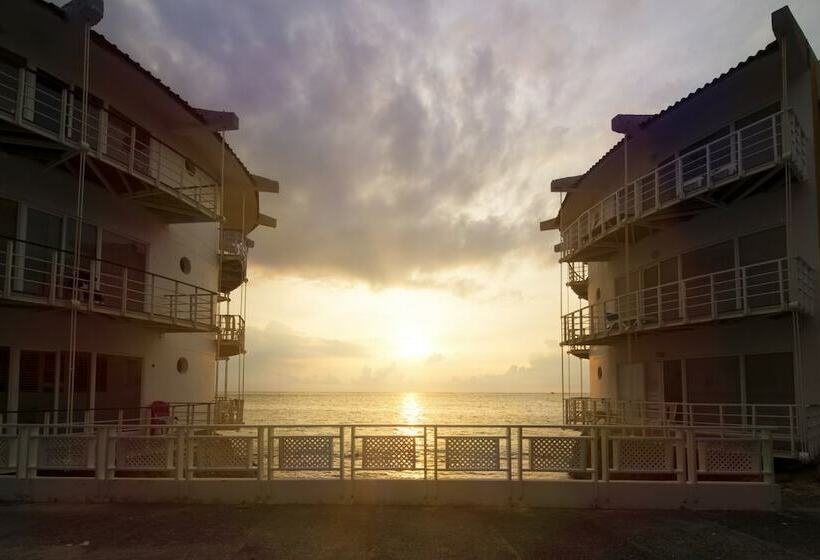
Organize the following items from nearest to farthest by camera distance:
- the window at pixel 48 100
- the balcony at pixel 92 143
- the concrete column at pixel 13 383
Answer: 1. the balcony at pixel 92 143
2. the concrete column at pixel 13 383
3. the window at pixel 48 100

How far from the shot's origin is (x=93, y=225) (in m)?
17.0

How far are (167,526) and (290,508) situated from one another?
1.88 m

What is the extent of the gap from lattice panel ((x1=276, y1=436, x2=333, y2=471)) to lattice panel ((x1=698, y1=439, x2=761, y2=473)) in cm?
598

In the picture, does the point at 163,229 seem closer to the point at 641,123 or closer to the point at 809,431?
the point at 641,123

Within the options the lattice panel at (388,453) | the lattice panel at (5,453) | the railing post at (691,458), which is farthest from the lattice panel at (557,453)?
the lattice panel at (5,453)

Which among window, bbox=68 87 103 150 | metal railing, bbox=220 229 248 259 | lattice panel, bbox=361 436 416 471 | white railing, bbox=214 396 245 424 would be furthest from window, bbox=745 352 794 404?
metal railing, bbox=220 229 248 259

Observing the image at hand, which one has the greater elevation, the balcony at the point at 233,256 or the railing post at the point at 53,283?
the balcony at the point at 233,256

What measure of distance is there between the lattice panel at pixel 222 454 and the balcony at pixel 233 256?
15224 millimetres

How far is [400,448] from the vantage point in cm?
1103

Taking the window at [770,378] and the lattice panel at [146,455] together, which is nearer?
the lattice panel at [146,455]

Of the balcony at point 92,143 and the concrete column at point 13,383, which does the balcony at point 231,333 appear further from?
the concrete column at point 13,383

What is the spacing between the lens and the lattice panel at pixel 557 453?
10867 millimetres

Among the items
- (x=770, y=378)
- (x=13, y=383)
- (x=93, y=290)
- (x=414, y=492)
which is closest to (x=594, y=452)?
(x=414, y=492)

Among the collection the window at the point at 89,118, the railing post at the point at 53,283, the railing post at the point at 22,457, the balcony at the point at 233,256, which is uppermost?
the window at the point at 89,118
